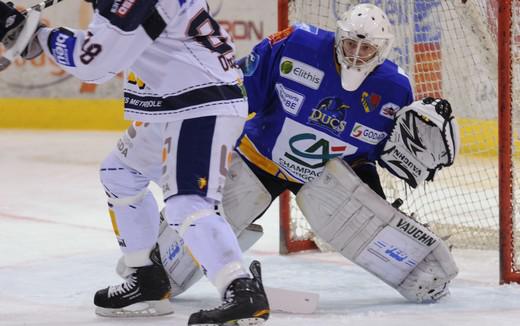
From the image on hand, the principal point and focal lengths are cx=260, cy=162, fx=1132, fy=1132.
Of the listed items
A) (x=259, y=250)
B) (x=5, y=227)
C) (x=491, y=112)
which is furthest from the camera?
(x=491, y=112)

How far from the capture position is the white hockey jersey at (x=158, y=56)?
8.18ft

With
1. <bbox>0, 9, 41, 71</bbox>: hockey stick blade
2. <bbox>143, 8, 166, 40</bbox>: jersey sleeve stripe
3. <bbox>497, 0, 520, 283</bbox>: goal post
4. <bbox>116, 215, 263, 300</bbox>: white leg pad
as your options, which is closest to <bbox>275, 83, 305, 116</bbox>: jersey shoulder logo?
<bbox>116, 215, 263, 300</bbox>: white leg pad

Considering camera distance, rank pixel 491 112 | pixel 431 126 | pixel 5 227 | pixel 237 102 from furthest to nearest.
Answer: pixel 491 112, pixel 5 227, pixel 431 126, pixel 237 102

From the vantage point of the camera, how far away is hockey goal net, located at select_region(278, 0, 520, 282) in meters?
3.42

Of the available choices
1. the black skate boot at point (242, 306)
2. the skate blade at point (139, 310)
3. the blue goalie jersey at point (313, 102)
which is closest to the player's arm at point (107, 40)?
the black skate boot at point (242, 306)

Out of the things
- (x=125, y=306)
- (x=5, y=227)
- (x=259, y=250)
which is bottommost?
(x=5, y=227)

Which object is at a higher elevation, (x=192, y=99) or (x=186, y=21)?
(x=186, y=21)

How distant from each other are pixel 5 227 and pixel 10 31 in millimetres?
2095

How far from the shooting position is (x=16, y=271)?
3.64m

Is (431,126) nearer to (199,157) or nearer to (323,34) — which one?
(323,34)

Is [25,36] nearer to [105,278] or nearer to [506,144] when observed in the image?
[105,278]

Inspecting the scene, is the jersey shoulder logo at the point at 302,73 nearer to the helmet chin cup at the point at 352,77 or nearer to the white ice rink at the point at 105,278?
the helmet chin cup at the point at 352,77

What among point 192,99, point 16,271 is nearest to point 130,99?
point 192,99

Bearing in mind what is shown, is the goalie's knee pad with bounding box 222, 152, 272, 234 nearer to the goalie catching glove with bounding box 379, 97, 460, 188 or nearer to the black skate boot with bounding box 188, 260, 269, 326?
the goalie catching glove with bounding box 379, 97, 460, 188
